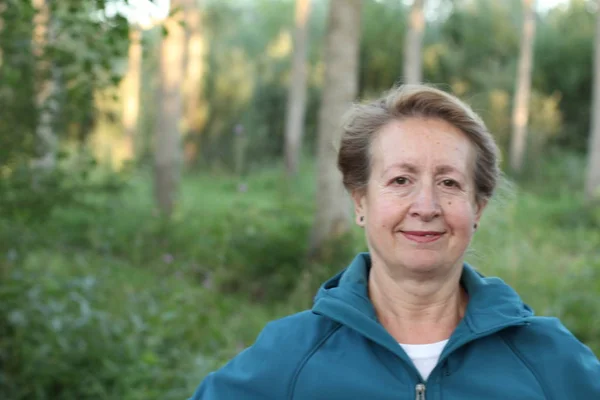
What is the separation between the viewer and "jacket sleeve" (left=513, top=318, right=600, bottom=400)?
2492 millimetres

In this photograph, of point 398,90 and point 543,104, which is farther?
point 543,104

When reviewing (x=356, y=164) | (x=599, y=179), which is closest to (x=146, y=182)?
(x=599, y=179)

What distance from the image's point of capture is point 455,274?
2.73m

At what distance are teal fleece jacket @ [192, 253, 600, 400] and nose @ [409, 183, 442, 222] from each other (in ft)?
0.94

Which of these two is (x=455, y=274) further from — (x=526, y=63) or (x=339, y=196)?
(x=526, y=63)

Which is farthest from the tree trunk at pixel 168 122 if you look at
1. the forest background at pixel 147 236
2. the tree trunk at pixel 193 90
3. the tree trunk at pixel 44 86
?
the tree trunk at pixel 193 90

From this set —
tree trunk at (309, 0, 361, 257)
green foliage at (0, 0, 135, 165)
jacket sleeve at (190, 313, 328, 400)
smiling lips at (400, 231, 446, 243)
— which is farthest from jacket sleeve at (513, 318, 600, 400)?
tree trunk at (309, 0, 361, 257)

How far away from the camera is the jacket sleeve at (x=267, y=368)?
2.47m

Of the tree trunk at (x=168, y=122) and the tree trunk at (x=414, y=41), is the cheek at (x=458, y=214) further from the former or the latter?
the tree trunk at (x=414, y=41)

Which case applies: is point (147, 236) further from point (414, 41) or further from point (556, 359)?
point (556, 359)

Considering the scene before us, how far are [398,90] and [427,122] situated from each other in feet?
0.63

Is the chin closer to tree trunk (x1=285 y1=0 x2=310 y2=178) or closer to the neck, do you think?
the neck

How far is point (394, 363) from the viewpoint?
2504 millimetres

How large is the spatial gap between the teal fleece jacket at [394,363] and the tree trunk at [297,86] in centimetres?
2232
